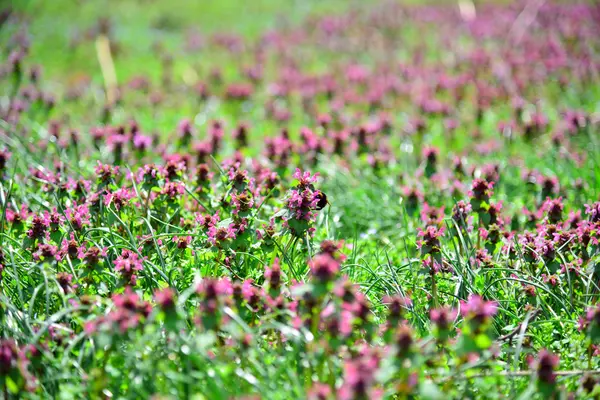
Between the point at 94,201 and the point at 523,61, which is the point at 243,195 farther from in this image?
the point at 523,61

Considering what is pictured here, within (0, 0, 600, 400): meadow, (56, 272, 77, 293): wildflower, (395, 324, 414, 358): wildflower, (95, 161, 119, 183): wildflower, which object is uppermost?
(395, 324, 414, 358): wildflower

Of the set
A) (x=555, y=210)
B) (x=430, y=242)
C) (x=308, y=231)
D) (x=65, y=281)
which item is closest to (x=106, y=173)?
(x=65, y=281)

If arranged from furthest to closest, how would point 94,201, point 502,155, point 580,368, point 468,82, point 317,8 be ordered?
point 317,8 → point 468,82 → point 502,155 → point 94,201 → point 580,368

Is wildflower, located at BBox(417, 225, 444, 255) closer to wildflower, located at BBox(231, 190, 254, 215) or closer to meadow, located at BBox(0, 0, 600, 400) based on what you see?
meadow, located at BBox(0, 0, 600, 400)

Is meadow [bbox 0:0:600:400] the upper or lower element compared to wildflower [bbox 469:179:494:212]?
lower

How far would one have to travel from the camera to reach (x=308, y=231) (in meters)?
2.48

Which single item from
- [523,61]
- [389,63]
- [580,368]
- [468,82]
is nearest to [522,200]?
[580,368]

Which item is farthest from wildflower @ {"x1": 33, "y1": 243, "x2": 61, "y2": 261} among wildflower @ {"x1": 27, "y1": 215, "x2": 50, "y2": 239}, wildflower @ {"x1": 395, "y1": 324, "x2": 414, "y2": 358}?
wildflower @ {"x1": 395, "y1": 324, "x2": 414, "y2": 358}

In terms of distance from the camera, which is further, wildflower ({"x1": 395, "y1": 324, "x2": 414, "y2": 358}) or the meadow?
the meadow

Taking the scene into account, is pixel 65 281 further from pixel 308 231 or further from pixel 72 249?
pixel 308 231

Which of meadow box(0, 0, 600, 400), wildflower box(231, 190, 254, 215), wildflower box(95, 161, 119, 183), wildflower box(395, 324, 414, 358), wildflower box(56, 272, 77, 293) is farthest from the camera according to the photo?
wildflower box(95, 161, 119, 183)

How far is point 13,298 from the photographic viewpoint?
2.44 meters

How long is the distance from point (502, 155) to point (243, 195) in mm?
2998

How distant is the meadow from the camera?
1838mm
